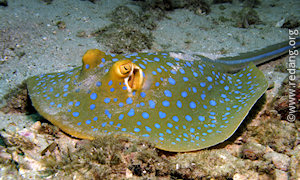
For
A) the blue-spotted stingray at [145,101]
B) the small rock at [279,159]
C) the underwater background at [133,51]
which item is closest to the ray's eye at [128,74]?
the blue-spotted stingray at [145,101]

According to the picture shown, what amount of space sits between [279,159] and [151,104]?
7.46ft

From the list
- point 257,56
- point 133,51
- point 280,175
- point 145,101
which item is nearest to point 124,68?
point 145,101

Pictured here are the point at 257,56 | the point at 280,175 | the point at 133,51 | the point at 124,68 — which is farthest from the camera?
the point at 133,51

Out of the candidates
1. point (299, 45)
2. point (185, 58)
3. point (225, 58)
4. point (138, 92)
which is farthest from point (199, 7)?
point (138, 92)

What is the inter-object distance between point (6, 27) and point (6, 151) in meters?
5.91

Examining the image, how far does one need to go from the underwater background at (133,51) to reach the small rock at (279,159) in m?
0.01

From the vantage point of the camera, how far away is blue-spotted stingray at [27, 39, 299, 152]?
2.60 meters

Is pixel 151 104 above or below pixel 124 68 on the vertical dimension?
below

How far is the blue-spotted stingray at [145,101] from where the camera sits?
2.60 meters

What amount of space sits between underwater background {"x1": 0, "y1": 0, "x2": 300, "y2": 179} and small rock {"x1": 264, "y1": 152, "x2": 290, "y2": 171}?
15mm

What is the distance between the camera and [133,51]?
20.8 feet

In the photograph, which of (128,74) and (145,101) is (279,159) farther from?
(128,74)

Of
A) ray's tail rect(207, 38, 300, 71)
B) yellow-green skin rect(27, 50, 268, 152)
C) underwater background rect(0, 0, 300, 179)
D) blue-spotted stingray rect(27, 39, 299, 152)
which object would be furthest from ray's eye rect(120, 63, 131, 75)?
ray's tail rect(207, 38, 300, 71)

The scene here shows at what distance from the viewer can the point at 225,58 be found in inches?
191
